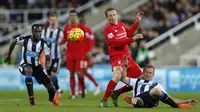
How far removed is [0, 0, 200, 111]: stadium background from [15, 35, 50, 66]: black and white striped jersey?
10.3 metres

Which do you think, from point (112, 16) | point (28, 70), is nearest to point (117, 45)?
point (112, 16)

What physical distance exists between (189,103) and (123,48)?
7.34 feet

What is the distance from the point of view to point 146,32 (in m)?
28.8

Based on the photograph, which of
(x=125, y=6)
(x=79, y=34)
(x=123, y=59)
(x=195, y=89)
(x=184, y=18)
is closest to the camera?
(x=123, y=59)

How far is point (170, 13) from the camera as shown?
29.5 meters

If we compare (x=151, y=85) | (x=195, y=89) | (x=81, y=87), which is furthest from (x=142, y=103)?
(x=195, y=89)

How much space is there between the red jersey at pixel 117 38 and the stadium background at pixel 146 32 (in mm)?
9790

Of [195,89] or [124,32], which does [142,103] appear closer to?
[124,32]

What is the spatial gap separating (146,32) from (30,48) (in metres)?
14.7

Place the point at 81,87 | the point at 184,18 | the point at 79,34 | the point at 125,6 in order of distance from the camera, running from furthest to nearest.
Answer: the point at 125,6 < the point at 184,18 < the point at 81,87 < the point at 79,34

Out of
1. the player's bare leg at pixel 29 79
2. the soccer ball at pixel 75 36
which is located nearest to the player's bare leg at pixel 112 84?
the player's bare leg at pixel 29 79

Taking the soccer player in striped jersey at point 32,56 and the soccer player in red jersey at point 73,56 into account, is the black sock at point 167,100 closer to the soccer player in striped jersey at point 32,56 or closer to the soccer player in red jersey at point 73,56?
the soccer player in striped jersey at point 32,56

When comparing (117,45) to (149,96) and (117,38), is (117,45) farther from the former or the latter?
(149,96)

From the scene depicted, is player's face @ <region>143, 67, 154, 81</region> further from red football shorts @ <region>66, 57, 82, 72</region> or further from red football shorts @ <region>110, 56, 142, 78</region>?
red football shorts @ <region>66, 57, 82, 72</region>
